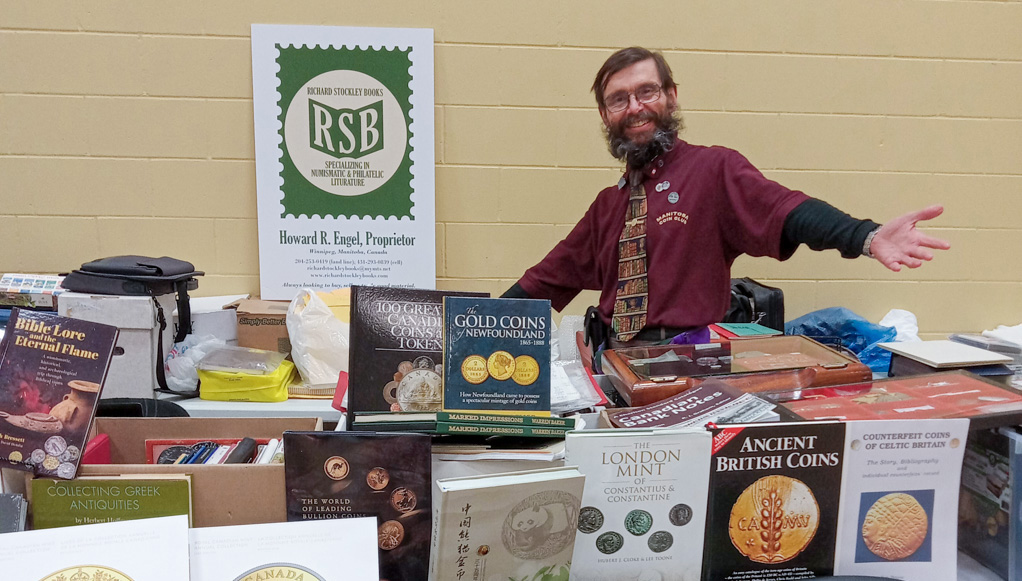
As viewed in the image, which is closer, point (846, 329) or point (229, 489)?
point (229, 489)

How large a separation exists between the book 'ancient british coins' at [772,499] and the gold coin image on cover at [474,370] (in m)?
0.35

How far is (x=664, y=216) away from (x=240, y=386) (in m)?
1.42

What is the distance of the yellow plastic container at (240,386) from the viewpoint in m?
2.01

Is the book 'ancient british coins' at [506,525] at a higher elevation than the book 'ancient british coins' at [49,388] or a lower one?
lower

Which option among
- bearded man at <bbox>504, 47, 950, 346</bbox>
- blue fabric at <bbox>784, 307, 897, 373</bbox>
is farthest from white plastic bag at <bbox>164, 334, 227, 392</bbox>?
blue fabric at <bbox>784, 307, 897, 373</bbox>

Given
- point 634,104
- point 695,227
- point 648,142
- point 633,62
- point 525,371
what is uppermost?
point 633,62

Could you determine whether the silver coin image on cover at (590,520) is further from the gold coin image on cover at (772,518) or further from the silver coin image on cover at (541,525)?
the gold coin image on cover at (772,518)

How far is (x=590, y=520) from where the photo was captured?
930 millimetres

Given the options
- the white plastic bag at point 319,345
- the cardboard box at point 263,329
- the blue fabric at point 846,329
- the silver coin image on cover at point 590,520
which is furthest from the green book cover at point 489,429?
the blue fabric at point 846,329

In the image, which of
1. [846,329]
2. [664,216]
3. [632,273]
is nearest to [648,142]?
[664,216]

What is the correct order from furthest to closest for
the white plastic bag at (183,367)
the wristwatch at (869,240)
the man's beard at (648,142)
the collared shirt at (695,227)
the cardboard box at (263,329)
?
the cardboard box at (263,329) → the white plastic bag at (183,367) → the man's beard at (648,142) → the collared shirt at (695,227) → the wristwatch at (869,240)

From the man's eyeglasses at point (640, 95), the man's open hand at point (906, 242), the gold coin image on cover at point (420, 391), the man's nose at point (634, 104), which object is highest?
the man's eyeglasses at point (640, 95)

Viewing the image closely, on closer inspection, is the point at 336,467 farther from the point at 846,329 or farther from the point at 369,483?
the point at 846,329

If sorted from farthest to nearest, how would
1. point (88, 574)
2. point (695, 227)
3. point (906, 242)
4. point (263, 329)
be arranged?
point (263, 329) → point (695, 227) → point (906, 242) → point (88, 574)
